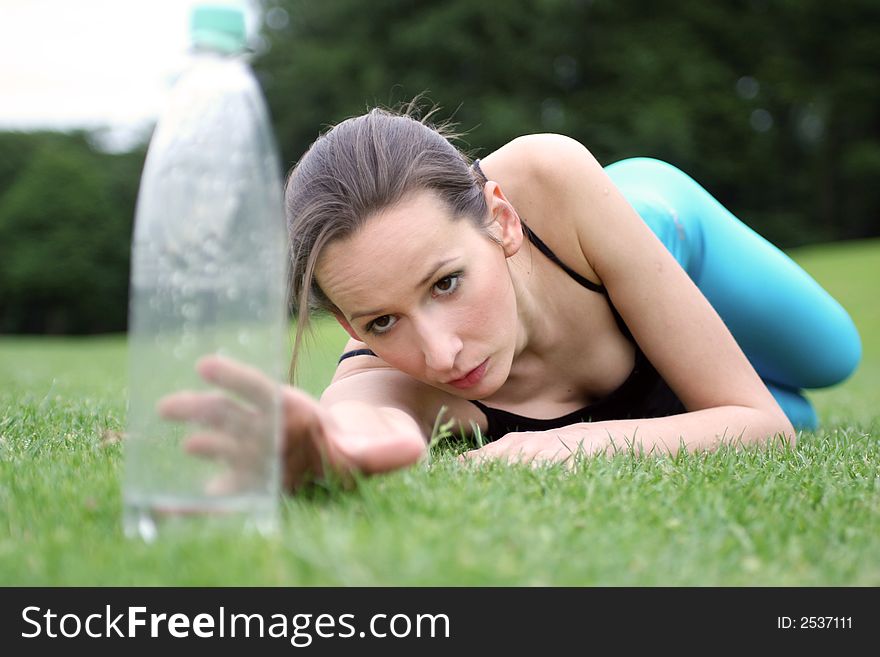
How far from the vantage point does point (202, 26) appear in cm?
153

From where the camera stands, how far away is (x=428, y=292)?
8.23ft

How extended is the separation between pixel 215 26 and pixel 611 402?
2.48 meters

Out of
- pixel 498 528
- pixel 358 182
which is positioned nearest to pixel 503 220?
pixel 358 182

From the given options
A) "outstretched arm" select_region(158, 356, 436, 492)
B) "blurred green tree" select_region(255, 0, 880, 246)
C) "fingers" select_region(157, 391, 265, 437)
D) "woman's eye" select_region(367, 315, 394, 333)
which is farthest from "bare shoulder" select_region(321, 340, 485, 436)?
"blurred green tree" select_region(255, 0, 880, 246)

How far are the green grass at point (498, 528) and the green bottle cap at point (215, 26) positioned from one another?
0.86 m

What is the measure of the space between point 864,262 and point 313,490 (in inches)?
707

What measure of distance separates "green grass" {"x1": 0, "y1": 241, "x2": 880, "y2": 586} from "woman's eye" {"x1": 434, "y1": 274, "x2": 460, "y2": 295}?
0.49m

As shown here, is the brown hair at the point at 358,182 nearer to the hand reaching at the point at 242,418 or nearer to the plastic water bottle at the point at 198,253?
the plastic water bottle at the point at 198,253

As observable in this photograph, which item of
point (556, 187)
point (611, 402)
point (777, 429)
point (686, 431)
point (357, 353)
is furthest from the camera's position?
point (611, 402)

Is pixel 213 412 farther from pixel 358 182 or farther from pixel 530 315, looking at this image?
pixel 530 315

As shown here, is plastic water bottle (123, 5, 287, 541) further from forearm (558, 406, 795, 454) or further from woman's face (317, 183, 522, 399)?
forearm (558, 406, 795, 454)

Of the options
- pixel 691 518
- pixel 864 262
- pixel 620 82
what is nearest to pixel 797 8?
pixel 620 82

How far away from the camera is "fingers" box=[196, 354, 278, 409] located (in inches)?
60.3
